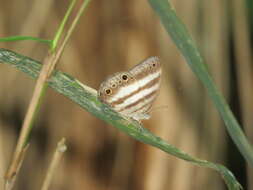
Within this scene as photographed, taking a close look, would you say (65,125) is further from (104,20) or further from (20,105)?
(104,20)

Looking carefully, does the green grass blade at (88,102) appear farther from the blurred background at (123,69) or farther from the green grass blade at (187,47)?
the blurred background at (123,69)

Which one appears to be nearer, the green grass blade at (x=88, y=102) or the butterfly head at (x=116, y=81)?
the green grass blade at (x=88, y=102)

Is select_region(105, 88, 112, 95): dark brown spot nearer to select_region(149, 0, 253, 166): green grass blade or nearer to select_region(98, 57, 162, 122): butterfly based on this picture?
select_region(98, 57, 162, 122): butterfly

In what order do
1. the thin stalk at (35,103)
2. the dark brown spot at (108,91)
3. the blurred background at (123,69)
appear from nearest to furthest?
1. the thin stalk at (35,103)
2. the dark brown spot at (108,91)
3. the blurred background at (123,69)

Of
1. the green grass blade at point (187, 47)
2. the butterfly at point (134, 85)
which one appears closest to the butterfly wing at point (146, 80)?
the butterfly at point (134, 85)

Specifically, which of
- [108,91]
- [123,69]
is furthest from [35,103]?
[123,69]

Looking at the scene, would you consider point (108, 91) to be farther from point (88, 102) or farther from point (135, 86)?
point (88, 102)
